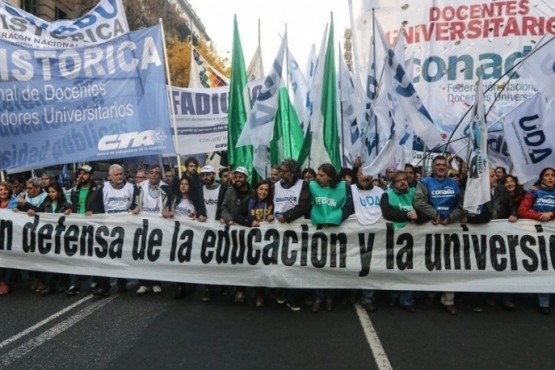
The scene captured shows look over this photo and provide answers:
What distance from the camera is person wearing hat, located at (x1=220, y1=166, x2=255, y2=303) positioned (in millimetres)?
5865

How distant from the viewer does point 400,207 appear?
556 cm

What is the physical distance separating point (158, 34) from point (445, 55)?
5757 mm

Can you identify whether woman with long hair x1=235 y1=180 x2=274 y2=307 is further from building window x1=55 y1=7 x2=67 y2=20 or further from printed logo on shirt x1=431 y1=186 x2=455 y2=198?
building window x1=55 y1=7 x2=67 y2=20

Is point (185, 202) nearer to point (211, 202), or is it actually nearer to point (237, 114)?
point (211, 202)

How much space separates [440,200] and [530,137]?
235 cm

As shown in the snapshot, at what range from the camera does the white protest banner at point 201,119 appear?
381 inches

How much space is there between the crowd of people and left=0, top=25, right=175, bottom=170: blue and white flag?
0.40 m

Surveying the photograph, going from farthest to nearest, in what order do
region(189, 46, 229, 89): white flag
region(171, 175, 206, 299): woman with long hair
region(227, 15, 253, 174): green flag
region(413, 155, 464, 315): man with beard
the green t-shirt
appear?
region(189, 46, 229, 89): white flag < region(227, 15, 253, 174): green flag < region(171, 175, 206, 299): woman with long hair < the green t-shirt < region(413, 155, 464, 315): man with beard

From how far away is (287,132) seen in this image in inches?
312

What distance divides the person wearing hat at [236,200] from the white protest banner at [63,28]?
2.96 metres

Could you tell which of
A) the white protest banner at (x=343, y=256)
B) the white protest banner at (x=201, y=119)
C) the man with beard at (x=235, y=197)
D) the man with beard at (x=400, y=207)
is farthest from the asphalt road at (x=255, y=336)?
the white protest banner at (x=201, y=119)

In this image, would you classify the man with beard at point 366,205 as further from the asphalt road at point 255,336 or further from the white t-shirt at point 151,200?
the white t-shirt at point 151,200

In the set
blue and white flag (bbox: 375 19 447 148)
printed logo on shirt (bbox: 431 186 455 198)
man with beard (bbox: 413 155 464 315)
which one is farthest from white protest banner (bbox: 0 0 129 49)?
printed logo on shirt (bbox: 431 186 455 198)

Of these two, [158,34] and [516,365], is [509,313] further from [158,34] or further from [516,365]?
[158,34]
